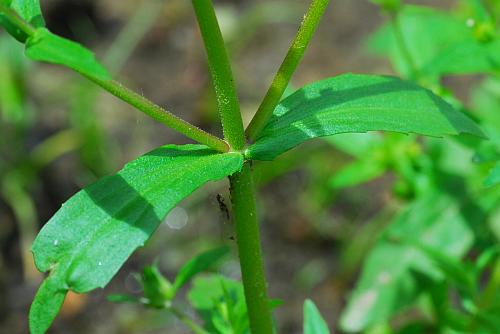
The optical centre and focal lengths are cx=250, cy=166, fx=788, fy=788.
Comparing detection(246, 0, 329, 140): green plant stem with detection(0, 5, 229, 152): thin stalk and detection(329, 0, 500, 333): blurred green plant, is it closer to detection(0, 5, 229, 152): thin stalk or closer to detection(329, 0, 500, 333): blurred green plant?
detection(0, 5, 229, 152): thin stalk

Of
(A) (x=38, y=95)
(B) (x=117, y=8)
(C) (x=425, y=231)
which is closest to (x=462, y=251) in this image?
(C) (x=425, y=231)

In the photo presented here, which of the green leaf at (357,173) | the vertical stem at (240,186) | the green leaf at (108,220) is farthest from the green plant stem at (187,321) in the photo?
the green leaf at (357,173)

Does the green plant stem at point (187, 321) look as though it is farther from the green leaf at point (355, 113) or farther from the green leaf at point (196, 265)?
the green leaf at point (355, 113)

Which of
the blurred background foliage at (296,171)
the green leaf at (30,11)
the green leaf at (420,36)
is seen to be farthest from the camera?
the green leaf at (420,36)

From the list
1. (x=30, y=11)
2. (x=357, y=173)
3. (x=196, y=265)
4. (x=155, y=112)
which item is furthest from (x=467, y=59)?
(x=30, y=11)

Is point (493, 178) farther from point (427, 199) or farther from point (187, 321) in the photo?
point (427, 199)

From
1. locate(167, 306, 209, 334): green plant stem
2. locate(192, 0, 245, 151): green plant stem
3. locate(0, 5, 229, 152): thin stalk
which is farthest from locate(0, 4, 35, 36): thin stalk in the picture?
locate(167, 306, 209, 334): green plant stem
